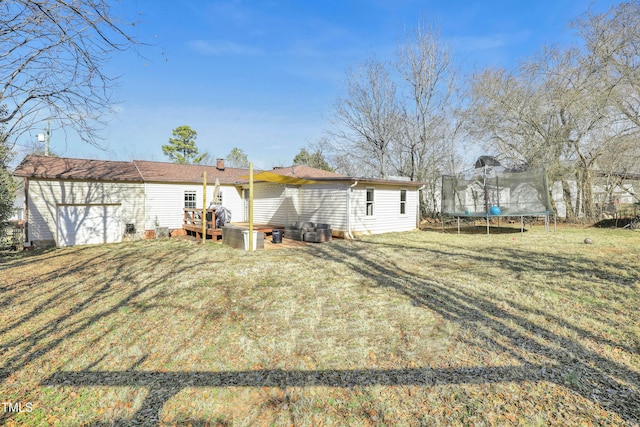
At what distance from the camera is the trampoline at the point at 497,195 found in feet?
41.3

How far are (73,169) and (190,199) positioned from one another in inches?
182

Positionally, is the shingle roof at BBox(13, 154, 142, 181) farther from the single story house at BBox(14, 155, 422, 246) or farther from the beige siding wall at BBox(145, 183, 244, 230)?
the beige siding wall at BBox(145, 183, 244, 230)

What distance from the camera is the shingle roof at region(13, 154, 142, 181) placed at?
1155cm

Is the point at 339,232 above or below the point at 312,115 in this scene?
below

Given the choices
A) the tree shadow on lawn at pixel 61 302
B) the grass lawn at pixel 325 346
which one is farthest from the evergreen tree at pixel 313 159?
the grass lawn at pixel 325 346

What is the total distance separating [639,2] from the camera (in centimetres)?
1244

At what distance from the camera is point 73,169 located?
41.5 feet

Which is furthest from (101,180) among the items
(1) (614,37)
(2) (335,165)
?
(1) (614,37)

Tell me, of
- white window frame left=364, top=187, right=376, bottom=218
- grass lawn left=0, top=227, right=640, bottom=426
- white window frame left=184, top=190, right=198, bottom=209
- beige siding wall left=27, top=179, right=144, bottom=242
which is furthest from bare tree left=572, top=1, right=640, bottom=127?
beige siding wall left=27, top=179, right=144, bottom=242

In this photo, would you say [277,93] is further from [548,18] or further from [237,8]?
[548,18]

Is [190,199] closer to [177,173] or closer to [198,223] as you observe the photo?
[177,173]

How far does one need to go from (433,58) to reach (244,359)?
21.0 metres

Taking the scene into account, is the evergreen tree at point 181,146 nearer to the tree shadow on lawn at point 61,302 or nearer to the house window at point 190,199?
the house window at point 190,199

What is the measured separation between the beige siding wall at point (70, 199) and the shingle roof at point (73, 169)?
0.97 feet
